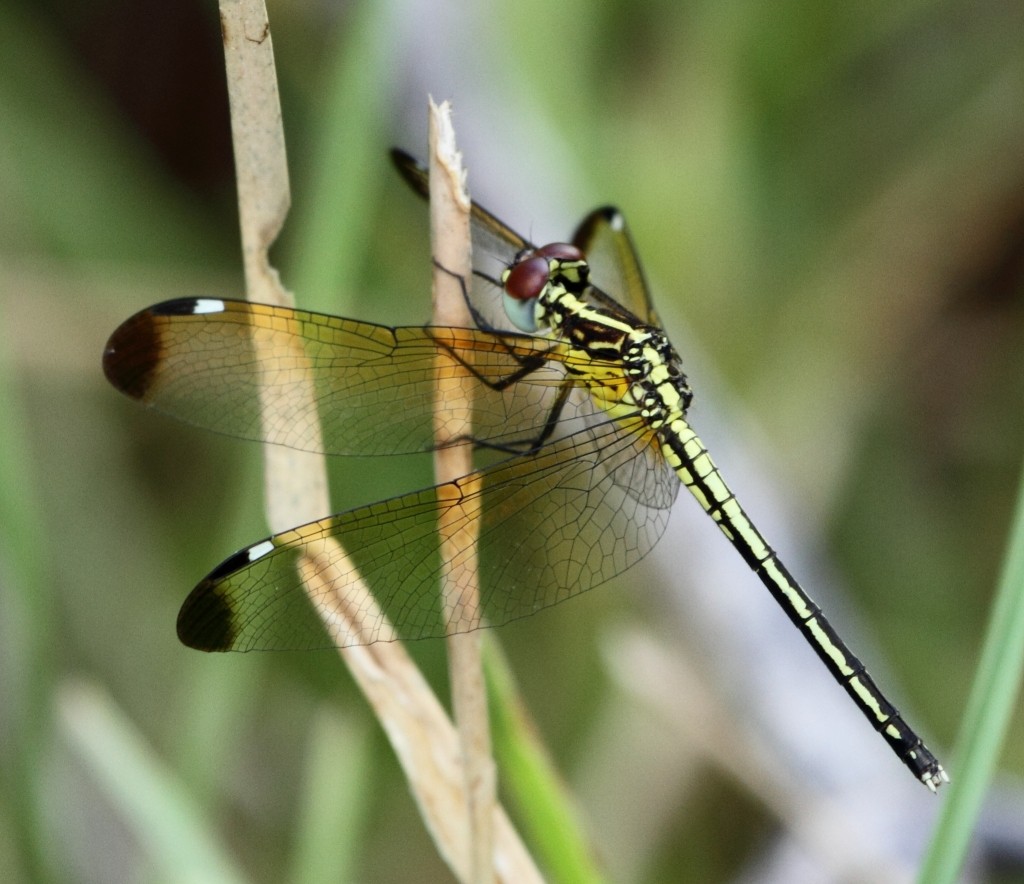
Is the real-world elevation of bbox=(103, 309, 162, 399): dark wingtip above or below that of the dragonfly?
above

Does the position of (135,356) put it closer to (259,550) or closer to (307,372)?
(307,372)

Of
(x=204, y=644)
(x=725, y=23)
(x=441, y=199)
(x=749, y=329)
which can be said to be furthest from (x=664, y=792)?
(x=725, y=23)

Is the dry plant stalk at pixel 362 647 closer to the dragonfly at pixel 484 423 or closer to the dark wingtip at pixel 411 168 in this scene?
the dragonfly at pixel 484 423

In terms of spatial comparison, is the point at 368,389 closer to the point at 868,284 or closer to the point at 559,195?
the point at 559,195

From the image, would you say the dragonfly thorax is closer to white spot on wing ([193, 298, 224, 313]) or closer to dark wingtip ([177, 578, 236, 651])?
white spot on wing ([193, 298, 224, 313])

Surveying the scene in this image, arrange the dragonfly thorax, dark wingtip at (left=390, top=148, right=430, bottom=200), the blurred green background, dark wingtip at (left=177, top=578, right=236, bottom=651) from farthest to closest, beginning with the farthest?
the blurred green background, the dragonfly thorax, dark wingtip at (left=390, top=148, right=430, bottom=200), dark wingtip at (left=177, top=578, right=236, bottom=651)

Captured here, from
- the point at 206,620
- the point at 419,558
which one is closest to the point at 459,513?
the point at 419,558

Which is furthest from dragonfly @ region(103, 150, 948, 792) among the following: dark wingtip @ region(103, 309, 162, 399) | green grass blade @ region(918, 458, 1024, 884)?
green grass blade @ region(918, 458, 1024, 884)
